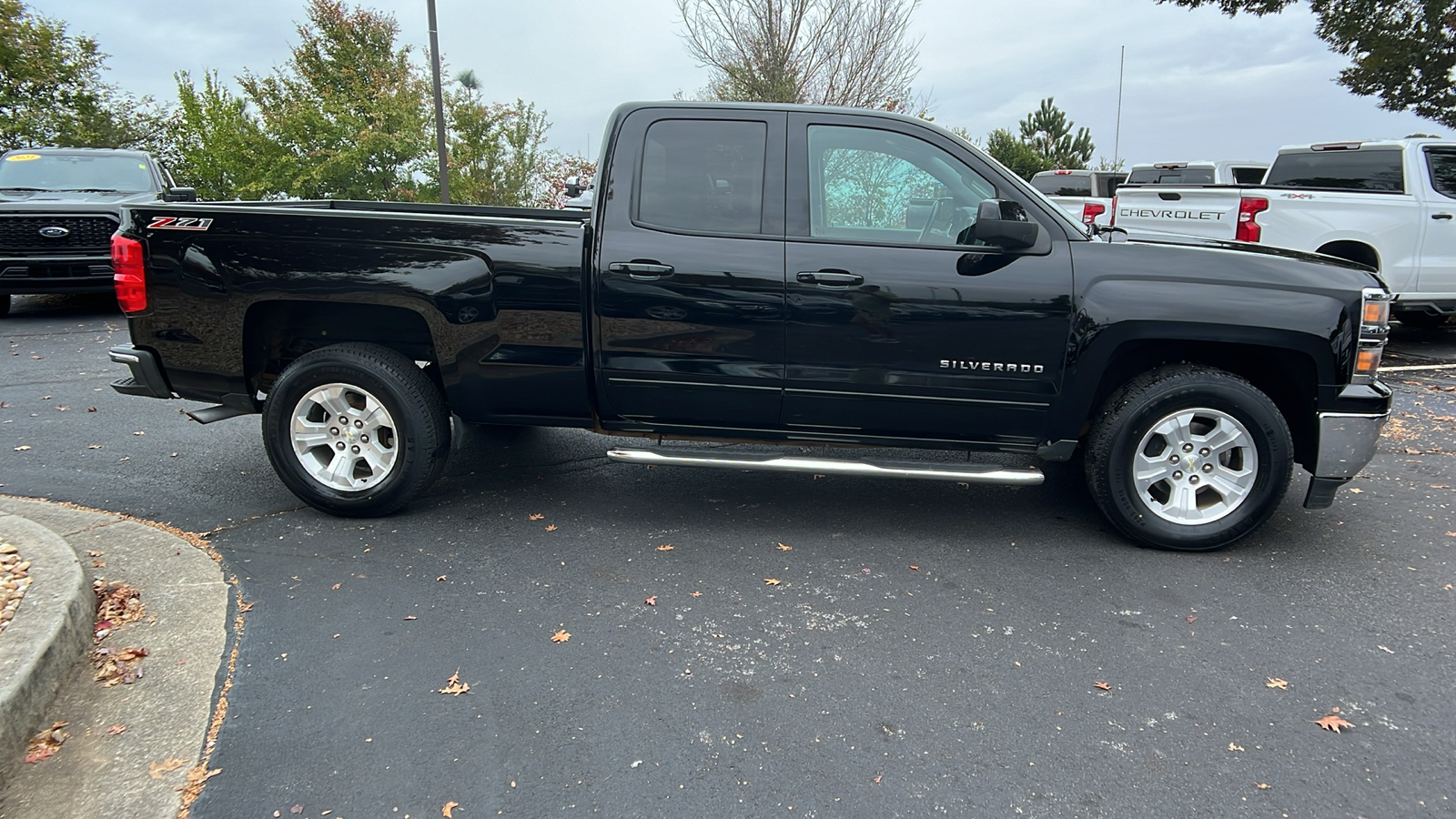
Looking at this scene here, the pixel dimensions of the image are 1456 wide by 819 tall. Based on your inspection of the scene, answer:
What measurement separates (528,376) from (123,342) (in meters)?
7.52

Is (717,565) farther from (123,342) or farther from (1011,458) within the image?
(123,342)

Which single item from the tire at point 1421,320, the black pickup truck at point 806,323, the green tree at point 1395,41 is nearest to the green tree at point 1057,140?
the green tree at point 1395,41

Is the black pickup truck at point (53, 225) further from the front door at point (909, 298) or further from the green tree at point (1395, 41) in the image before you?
the green tree at point (1395, 41)

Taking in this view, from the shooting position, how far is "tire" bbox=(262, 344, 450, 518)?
4.37 metres

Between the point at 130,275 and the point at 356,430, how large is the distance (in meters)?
1.30

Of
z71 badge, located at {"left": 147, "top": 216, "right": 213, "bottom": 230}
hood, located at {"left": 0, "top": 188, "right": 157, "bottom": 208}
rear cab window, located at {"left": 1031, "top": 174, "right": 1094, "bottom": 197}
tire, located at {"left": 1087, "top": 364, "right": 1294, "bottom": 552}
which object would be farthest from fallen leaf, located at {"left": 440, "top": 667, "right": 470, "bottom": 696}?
rear cab window, located at {"left": 1031, "top": 174, "right": 1094, "bottom": 197}

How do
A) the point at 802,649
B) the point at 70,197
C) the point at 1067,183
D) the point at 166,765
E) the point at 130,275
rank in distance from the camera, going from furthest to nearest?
the point at 1067,183
the point at 70,197
the point at 130,275
the point at 802,649
the point at 166,765

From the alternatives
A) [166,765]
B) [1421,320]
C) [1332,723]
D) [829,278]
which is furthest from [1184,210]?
[166,765]

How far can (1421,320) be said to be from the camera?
1142 cm

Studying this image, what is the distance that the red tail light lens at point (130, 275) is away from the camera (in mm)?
4359

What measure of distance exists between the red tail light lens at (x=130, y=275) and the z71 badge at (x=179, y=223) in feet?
0.49

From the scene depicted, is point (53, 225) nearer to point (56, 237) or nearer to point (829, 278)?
point (56, 237)

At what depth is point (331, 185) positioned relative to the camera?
18.8 m

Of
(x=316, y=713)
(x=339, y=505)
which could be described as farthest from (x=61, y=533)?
(x=316, y=713)
